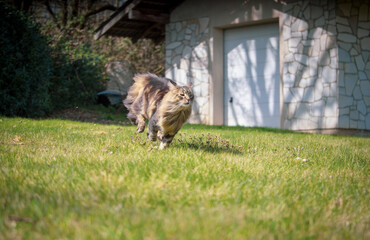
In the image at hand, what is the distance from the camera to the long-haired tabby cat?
479 cm

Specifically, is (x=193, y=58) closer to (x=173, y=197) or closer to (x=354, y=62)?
(x=354, y=62)

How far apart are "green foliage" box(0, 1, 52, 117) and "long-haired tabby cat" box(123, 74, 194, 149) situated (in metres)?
5.17

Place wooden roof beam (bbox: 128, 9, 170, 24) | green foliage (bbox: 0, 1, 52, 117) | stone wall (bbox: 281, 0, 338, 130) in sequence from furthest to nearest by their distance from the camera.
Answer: wooden roof beam (bbox: 128, 9, 170, 24)
stone wall (bbox: 281, 0, 338, 130)
green foliage (bbox: 0, 1, 52, 117)

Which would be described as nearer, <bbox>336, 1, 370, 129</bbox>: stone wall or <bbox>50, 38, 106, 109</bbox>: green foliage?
<bbox>336, 1, 370, 129</bbox>: stone wall

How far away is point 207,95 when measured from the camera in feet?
40.6

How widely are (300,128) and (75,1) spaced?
10928 mm

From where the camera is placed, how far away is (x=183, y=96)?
4.74 meters

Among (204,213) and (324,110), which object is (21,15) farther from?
(204,213)

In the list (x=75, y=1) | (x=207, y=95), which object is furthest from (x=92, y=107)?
(x=75, y=1)

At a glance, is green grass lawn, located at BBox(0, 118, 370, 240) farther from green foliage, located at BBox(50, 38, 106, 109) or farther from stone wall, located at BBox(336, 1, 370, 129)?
green foliage, located at BBox(50, 38, 106, 109)

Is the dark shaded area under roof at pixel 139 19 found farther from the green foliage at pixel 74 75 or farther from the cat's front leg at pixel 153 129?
the cat's front leg at pixel 153 129

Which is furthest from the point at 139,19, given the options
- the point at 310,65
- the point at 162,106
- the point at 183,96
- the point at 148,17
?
the point at 183,96

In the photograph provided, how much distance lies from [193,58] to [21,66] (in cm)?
514

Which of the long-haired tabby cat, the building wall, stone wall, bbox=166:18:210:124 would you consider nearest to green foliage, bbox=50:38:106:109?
stone wall, bbox=166:18:210:124
